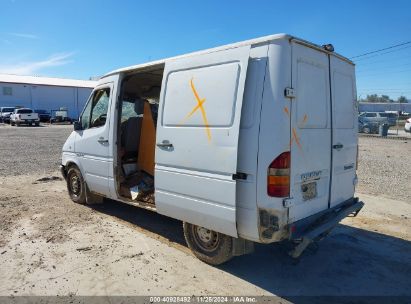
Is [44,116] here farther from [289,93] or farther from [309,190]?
[289,93]

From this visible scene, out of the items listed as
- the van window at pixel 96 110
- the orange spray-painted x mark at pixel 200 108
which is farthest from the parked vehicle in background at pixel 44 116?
the orange spray-painted x mark at pixel 200 108

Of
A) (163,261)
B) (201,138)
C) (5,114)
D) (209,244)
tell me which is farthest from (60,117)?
(201,138)

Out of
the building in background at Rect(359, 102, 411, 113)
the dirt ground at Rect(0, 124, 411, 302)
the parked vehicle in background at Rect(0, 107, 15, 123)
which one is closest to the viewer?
the dirt ground at Rect(0, 124, 411, 302)

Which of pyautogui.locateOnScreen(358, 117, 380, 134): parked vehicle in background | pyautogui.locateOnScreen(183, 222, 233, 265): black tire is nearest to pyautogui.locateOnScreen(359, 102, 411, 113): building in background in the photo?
pyautogui.locateOnScreen(358, 117, 380, 134): parked vehicle in background

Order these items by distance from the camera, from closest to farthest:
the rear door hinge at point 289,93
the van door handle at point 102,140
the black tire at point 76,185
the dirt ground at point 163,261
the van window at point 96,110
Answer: the rear door hinge at point 289,93
the dirt ground at point 163,261
the van door handle at point 102,140
the van window at point 96,110
the black tire at point 76,185

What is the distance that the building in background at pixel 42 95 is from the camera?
5431 cm

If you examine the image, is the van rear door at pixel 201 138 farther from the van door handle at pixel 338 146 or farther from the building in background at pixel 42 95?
the building in background at pixel 42 95

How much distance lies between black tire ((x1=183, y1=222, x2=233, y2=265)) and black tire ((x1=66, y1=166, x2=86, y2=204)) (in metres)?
3.15

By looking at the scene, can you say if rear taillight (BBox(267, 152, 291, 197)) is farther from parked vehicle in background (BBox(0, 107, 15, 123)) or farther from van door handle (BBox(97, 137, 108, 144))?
parked vehicle in background (BBox(0, 107, 15, 123))

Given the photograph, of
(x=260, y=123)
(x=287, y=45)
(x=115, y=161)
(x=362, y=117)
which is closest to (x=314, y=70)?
(x=287, y=45)

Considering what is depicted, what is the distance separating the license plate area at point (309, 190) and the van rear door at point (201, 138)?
815mm

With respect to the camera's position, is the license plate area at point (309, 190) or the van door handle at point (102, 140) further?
the van door handle at point (102, 140)

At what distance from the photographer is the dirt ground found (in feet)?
13.6

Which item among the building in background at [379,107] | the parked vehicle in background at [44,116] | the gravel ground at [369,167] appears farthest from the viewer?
the building in background at [379,107]
